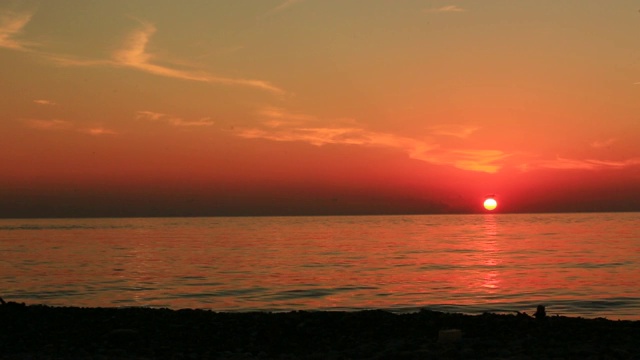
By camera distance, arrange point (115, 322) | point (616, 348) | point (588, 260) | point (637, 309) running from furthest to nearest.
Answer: point (588, 260) < point (637, 309) < point (115, 322) < point (616, 348)

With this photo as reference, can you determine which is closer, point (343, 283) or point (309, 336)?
point (309, 336)

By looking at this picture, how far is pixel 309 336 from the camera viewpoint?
1521cm

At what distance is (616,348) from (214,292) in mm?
20924

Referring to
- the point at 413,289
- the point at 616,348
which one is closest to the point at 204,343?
the point at 616,348

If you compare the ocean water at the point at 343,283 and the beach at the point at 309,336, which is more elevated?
the beach at the point at 309,336

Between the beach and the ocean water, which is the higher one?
the beach

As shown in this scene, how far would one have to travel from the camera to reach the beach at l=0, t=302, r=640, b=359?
42.4ft

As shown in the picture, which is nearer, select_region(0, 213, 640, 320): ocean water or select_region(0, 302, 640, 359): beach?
select_region(0, 302, 640, 359): beach

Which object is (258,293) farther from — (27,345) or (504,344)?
(504,344)

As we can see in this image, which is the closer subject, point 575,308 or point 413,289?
point 575,308

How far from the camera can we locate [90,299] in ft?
94.8

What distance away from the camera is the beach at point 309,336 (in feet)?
42.4

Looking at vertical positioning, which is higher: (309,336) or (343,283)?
(309,336)

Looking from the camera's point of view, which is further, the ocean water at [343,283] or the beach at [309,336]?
the ocean water at [343,283]
